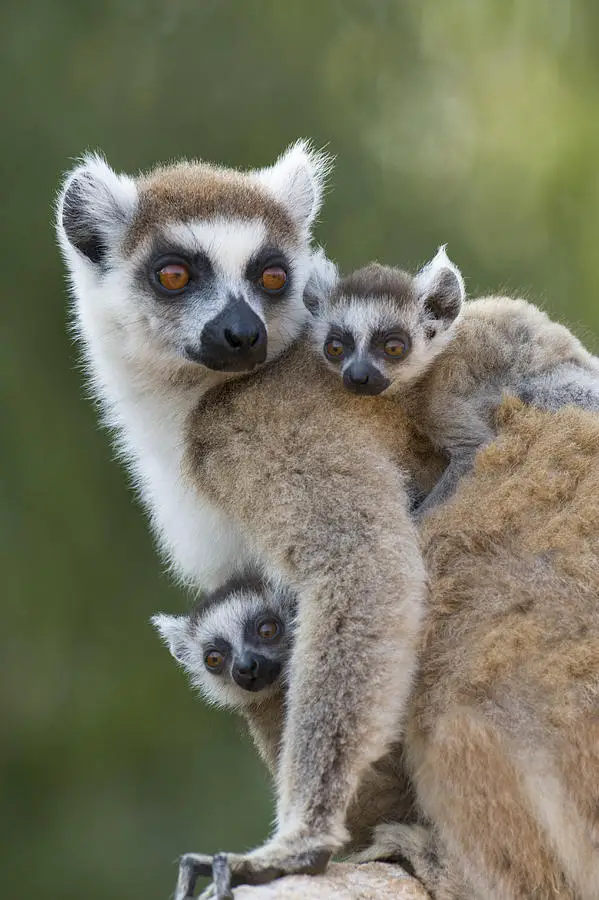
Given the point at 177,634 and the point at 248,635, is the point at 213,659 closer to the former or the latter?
the point at 248,635

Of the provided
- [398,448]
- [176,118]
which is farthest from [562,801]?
[176,118]

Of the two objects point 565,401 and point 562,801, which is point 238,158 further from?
point 562,801

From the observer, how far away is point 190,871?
11.3 feet

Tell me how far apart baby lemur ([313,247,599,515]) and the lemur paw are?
1.20m

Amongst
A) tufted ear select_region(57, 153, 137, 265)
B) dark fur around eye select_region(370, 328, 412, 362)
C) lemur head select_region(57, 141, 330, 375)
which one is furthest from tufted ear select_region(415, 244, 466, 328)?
tufted ear select_region(57, 153, 137, 265)

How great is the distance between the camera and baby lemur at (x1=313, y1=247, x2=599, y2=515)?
4.26 m

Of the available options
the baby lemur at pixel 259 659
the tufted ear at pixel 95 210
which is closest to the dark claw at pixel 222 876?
the baby lemur at pixel 259 659

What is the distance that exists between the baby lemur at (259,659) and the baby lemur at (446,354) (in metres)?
0.69

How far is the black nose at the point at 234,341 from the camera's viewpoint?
4125 mm

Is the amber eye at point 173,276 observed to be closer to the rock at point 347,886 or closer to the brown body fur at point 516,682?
the brown body fur at point 516,682

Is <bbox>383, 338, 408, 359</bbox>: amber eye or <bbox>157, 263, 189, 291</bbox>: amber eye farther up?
<bbox>157, 263, 189, 291</bbox>: amber eye

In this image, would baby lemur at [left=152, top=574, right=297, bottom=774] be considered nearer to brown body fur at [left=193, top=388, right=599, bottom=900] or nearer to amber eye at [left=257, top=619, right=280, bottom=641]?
amber eye at [left=257, top=619, right=280, bottom=641]

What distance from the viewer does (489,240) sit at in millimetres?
10602

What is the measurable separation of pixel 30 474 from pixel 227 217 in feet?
18.4
